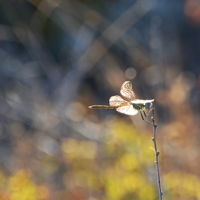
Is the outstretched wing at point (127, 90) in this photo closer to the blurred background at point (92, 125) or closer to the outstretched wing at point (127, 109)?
the outstretched wing at point (127, 109)

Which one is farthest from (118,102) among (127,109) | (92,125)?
(92,125)

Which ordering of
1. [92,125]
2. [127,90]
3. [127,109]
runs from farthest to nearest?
[92,125] < [127,90] < [127,109]

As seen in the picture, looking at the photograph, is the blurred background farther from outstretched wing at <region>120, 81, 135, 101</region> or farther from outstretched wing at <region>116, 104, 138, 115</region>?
outstretched wing at <region>116, 104, 138, 115</region>

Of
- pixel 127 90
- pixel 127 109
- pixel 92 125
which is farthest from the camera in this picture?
pixel 92 125

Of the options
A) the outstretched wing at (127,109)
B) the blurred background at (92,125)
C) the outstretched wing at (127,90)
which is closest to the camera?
the outstretched wing at (127,109)

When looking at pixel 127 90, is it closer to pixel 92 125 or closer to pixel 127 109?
pixel 127 109

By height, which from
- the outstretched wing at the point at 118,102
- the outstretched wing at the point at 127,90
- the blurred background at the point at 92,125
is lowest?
the outstretched wing at the point at 118,102

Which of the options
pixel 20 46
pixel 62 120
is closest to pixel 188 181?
pixel 62 120

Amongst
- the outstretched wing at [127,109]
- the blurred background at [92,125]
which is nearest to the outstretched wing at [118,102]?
the outstretched wing at [127,109]

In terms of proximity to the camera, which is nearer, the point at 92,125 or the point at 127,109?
the point at 127,109
